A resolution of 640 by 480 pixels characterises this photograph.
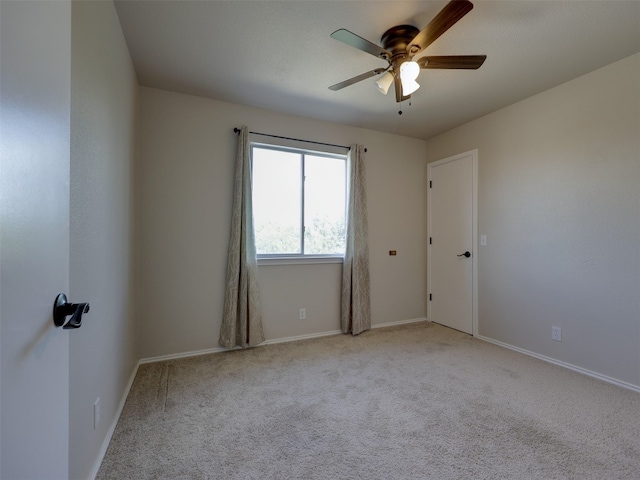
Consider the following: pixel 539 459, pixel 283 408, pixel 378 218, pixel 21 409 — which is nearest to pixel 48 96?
pixel 21 409

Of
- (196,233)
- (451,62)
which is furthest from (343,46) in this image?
(196,233)

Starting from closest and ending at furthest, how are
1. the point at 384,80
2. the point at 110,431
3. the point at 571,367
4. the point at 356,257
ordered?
the point at 110,431 → the point at 384,80 → the point at 571,367 → the point at 356,257

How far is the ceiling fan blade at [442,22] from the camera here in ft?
4.60

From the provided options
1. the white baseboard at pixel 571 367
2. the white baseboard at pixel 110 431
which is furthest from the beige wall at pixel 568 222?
the white baseboard at pixel 110 431

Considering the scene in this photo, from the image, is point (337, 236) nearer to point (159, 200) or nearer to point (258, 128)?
point (258, 128)

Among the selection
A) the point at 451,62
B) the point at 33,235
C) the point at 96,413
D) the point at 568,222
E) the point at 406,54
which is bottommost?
the point at 96,413

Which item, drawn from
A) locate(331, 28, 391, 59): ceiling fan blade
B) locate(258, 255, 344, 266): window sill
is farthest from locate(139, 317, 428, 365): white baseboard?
locate(331, 28, 391, 59): ceiling fan blade

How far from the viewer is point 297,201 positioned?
3.39m

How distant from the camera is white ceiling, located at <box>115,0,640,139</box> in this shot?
1.83 meters

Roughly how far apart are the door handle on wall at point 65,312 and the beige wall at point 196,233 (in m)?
2.21

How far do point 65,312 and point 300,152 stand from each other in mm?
2993

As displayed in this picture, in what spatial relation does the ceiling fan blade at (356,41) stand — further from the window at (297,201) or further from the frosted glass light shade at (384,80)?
the window at (297,201)

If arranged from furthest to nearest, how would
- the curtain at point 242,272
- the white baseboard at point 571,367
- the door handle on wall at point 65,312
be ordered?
the curtain at point 242,272 → the white baseboard at point 571,367 → the door handle on wall at point 65,312

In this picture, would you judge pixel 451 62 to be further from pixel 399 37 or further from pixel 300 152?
pixel 300 152
